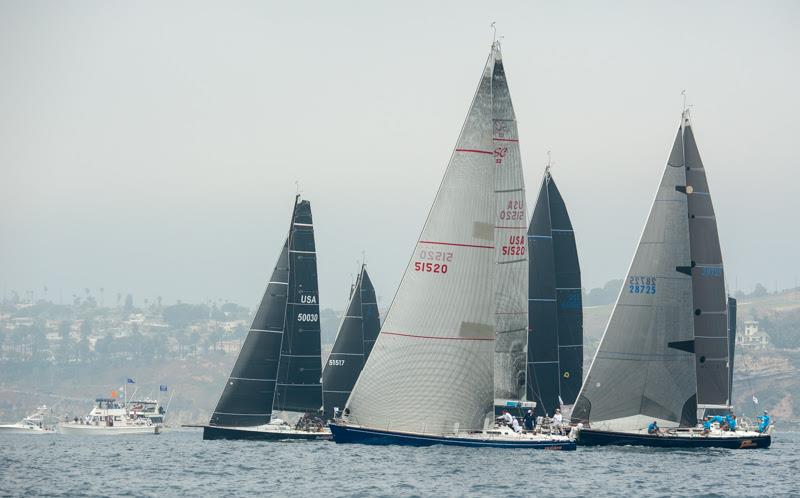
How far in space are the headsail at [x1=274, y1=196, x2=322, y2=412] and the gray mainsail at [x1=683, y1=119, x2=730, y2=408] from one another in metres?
21.9

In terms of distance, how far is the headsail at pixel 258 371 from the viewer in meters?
72.8

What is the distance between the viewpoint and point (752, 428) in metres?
67.4

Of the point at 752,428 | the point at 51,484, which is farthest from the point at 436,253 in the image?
the point at 752,428

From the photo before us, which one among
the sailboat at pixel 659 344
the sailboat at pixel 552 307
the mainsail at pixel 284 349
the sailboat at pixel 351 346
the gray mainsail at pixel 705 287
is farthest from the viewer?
the sailboat at pixel 351 346

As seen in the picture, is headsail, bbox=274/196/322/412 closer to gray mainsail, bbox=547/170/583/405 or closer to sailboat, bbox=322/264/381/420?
sailboat, bbox=322/264/381/420

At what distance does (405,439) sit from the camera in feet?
181

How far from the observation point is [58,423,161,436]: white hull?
417 feet

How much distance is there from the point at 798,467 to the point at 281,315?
2883cm

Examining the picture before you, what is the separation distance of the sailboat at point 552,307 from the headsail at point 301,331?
13.0 m

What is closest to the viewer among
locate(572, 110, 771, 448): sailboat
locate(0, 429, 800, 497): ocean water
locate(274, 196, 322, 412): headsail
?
locate(0, 429, 800, 497): ocean water

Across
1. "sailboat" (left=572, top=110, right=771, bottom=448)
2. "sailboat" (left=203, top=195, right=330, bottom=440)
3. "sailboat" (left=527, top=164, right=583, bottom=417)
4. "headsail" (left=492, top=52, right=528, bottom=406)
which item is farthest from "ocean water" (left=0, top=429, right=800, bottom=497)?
"sailboat" (left=203, top=195, right=330, bottom=440)

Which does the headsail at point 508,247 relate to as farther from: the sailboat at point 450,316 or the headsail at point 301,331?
the headsail at point 301,331

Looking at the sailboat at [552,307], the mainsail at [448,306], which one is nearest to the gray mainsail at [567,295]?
the sailboat at [552,307]

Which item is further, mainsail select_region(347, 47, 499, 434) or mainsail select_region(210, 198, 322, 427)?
mainsail select_region(210, 198, 322, 427)
